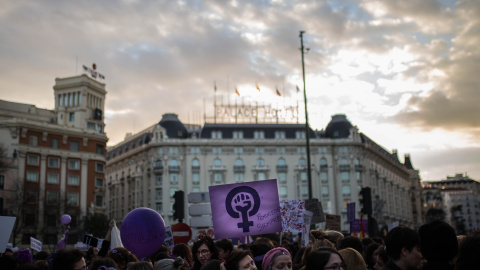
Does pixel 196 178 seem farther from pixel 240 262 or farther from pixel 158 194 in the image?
pixel 240 262

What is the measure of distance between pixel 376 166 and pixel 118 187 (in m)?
50.3

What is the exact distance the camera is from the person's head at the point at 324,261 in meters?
5.49

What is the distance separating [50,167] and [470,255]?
64235mm

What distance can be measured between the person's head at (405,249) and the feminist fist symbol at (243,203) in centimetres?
519

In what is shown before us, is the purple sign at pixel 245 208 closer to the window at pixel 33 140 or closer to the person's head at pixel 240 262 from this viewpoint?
the person's head at pixel 240 262

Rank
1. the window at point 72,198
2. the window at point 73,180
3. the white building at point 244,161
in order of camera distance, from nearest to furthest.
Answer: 1. the window at point 72,198
2. the window at point 73,180
3. the white building at point 244,161

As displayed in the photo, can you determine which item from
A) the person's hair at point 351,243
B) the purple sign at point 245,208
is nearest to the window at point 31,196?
the purple sign at point 245,208

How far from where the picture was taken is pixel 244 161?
89.6m

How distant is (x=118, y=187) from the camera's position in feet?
331

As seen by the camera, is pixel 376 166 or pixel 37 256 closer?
pixel 37 256

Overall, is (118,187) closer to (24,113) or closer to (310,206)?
(24,113)

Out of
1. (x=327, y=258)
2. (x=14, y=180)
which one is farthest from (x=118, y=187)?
(x=327, y=258)

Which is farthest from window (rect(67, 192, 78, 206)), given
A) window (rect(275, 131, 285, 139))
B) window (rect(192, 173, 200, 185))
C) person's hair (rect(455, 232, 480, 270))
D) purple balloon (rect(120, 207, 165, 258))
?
person's hair (rect(455, 232, 480, 270))

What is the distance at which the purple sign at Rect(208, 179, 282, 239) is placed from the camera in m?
10.9
